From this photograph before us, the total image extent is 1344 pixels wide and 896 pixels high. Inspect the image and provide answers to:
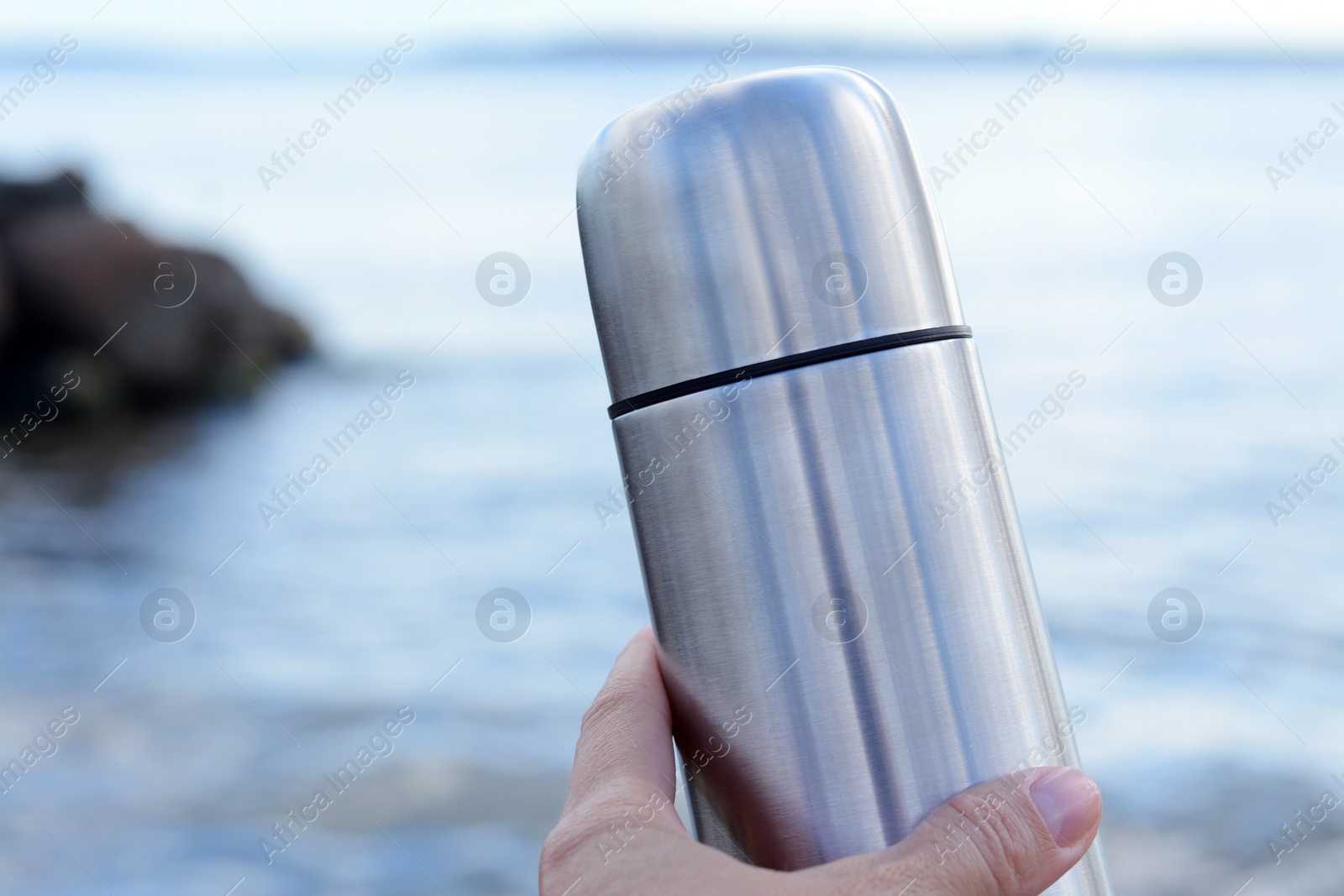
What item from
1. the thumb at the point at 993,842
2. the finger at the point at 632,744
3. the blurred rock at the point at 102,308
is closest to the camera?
the thumb at the point at 993,842

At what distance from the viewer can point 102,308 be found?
11.6 metres

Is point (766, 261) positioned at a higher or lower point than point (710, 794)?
higher

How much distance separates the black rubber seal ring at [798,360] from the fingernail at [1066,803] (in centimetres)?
31

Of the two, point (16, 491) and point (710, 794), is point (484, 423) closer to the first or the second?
point (16, 491)

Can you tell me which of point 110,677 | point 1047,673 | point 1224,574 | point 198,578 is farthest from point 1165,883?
point 198,578

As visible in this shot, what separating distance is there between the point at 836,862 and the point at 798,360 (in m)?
0.33

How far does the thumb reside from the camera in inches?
27.4

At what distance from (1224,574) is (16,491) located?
29.7 ft

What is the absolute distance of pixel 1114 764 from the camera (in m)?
4.21

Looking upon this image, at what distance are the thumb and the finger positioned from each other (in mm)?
215

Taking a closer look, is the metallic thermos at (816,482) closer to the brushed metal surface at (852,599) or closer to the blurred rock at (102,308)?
the brushed metal surface at (852,599)

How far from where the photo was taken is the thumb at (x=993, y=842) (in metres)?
0.70

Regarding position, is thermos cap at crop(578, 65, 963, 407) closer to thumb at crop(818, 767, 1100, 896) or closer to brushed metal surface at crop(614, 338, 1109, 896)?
brushed metal surface at crop(614, 338, 1109, 896)

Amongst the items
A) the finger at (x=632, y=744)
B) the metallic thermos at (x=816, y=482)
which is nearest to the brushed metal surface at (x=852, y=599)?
the metallic thermos at (x=816, y=482)
